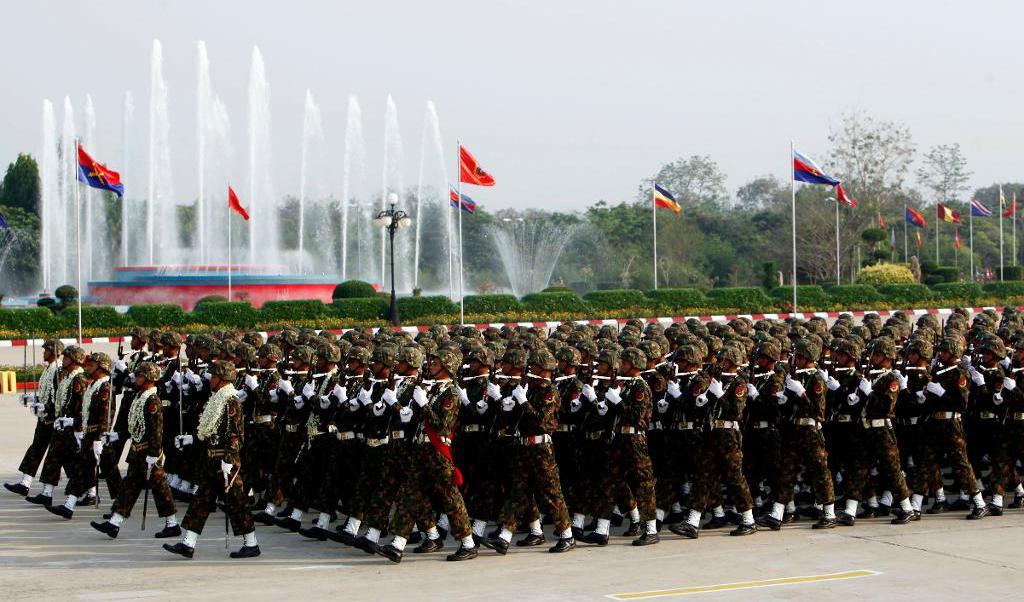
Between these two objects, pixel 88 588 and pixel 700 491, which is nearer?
pixel 88 588

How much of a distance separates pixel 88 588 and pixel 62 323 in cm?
2343

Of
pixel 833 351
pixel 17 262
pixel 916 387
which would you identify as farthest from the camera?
pixel 17 262

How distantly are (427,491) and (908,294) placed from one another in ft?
112

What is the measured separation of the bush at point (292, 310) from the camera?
3253 cm

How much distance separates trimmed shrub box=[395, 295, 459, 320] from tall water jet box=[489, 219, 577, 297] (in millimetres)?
22551

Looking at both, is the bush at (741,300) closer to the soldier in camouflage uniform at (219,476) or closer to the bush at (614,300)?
the bush at (614,300)

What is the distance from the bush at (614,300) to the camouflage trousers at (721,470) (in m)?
25.1

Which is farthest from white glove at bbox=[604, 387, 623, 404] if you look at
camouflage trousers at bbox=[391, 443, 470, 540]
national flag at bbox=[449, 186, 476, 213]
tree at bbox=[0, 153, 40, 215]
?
tree at bbox=[0, 153, 40, 215]

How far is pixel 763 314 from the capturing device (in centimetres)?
3741

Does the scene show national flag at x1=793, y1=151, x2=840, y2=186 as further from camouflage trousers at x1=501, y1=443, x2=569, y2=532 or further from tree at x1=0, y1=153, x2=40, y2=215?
tree at x1=0, y1=153, x2=40, y2=215

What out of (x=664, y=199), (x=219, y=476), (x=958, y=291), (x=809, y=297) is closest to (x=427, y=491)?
(x=219, y=476)

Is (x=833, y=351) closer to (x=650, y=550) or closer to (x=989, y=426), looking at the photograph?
(x=989, y=426)

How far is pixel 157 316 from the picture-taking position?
3216 cm

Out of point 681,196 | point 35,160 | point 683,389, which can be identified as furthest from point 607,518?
point 681,196
